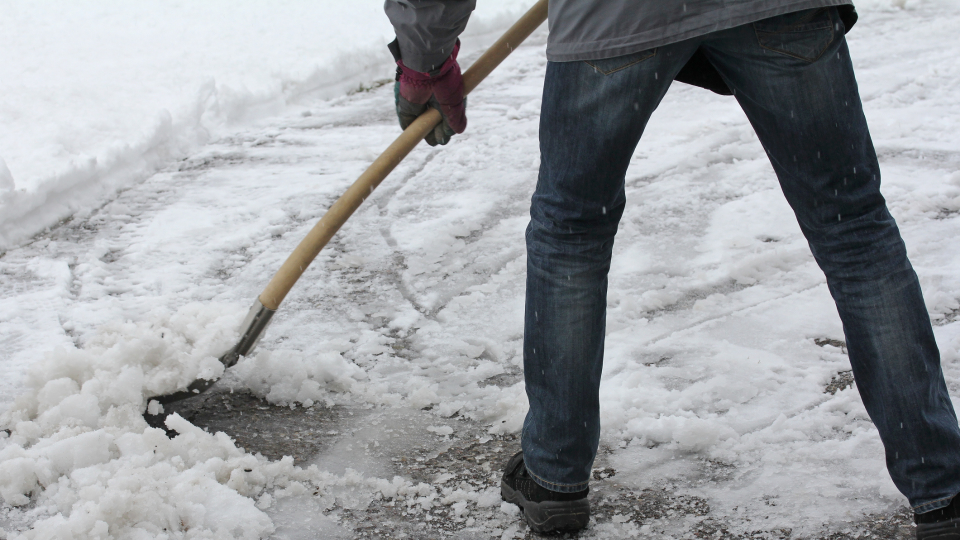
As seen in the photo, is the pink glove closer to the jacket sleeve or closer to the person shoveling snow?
the jacket sleeve

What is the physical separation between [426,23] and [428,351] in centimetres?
105

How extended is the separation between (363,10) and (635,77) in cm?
611

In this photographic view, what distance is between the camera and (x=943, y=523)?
1.34m

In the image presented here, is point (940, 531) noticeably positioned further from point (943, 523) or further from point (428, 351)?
point (428, 351)

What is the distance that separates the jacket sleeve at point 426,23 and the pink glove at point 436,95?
0.10 m

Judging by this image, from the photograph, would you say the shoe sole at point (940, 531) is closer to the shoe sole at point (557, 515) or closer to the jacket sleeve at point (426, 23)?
the shoe sole at point (557, 515)

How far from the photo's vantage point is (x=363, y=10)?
6.92 m

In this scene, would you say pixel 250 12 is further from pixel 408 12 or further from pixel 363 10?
pixel 408 12

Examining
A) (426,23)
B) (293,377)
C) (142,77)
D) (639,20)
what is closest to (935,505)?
(639,20)

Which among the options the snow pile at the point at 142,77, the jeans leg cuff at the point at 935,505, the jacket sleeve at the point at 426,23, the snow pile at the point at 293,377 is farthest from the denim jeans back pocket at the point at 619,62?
the snow pile at the point at 142,77

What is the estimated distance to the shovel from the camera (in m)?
2.01

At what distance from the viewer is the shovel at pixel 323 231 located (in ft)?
6.61

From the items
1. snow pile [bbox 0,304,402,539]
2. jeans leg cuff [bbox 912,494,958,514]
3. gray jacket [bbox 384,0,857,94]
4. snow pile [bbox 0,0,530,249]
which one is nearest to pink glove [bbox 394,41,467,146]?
gray jacket [bbox 384,0,857,94]

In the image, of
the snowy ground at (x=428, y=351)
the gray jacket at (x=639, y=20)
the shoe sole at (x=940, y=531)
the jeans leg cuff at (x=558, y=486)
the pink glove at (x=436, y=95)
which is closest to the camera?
the gray jacket at (x=639, y=20)
